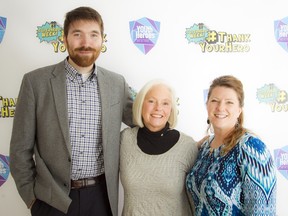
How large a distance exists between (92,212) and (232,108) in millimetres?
878

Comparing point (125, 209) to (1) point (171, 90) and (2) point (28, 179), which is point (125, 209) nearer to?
(2) point (28, 179)

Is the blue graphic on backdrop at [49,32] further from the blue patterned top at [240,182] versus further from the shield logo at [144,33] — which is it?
the blue patterned top at [240,182]

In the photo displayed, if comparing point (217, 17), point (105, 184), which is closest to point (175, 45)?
point (217, 17)

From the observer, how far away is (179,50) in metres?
1.94

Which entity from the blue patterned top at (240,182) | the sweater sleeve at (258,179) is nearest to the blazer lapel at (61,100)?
the blue patterned top at (240,182)

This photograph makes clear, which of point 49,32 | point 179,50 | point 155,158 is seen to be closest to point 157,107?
point 155,158

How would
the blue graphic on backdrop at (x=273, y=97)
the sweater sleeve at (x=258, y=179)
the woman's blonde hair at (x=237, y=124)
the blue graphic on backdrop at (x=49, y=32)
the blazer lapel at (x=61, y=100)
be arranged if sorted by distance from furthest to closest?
the blue graphic on backdrop at (x=273, y=97), the blue graphic on backdrop at (x=49, y=32), the blazer lapel at (x=61, y=100), the woman's blonde hair at (x=237, y=124), the sweater sleeve at (x=258, y=179)

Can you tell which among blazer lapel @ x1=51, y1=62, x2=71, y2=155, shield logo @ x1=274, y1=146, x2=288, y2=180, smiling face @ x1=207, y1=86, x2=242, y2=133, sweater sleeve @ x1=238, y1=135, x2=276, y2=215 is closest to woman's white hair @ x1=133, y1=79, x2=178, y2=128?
smiling face @ x1=207, y1=86, x2=242, y2=133

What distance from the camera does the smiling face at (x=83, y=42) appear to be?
1424mm

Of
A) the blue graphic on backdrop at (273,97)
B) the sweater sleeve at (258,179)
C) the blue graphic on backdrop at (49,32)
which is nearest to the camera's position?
the sweater sleeve at (258,179)

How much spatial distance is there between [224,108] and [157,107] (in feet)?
1.18

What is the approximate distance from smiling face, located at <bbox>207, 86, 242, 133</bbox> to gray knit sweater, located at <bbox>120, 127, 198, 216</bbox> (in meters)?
0.26

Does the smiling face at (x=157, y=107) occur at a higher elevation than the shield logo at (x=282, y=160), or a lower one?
higher

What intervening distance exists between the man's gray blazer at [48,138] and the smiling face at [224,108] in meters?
0.52
